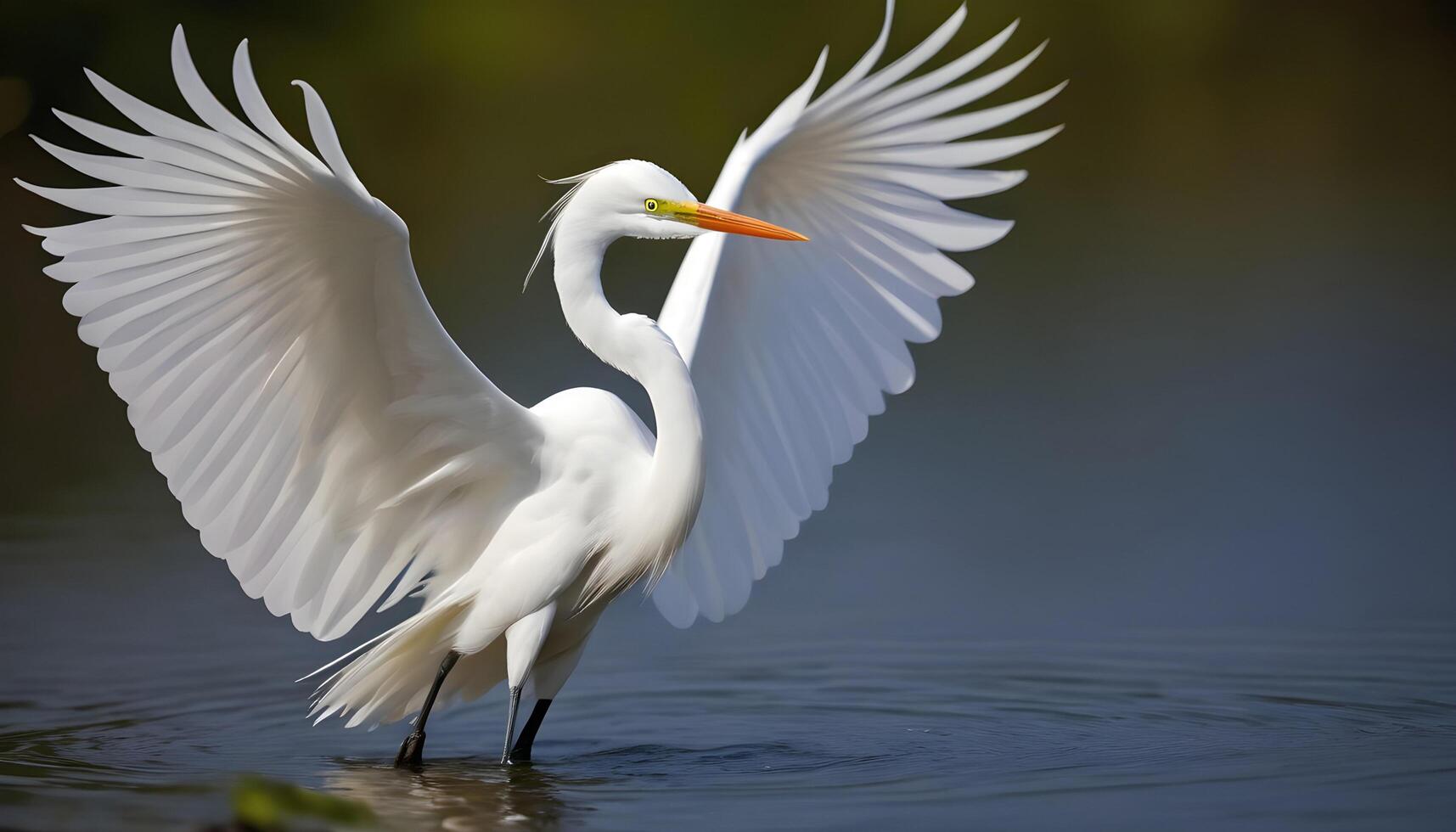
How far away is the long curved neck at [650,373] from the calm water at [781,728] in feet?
2.10

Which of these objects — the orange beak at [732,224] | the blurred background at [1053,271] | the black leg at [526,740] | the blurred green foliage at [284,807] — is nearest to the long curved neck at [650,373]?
the orange beak at [732,224]

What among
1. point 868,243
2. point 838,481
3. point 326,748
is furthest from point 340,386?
point 838,481

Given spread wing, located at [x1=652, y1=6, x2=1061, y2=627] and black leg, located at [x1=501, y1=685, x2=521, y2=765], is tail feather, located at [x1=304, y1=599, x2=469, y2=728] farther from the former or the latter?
spread wing, located at [x1=652, y1=6, x2=1061, y2=627]

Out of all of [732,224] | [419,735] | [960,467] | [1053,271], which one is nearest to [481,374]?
[732,224]

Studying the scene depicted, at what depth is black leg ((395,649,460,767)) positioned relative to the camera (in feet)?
15.5

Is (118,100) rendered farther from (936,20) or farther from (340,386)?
(936,20)

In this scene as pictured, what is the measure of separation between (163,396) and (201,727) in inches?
47.6

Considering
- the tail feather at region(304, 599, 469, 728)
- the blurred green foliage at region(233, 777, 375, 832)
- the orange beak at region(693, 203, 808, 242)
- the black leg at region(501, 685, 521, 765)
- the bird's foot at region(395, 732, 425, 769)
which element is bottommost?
the blurred green foliage at region(233, 777, 375, 832)

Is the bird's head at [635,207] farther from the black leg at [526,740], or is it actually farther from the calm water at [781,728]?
the calm water at [781,728]

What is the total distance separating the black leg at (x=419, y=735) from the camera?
15.5ft

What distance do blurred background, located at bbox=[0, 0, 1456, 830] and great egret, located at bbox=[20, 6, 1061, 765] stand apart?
1.40 feet

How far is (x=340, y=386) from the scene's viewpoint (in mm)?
4410

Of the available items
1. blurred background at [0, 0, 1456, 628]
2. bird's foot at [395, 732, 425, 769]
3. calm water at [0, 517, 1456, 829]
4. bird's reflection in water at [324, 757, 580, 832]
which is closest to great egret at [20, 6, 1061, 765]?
bird's foot at [395, 732, 425, 769]

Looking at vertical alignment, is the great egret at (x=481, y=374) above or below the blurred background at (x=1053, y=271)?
below
